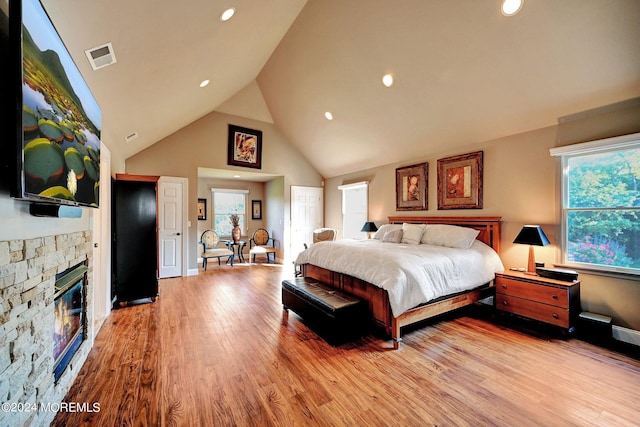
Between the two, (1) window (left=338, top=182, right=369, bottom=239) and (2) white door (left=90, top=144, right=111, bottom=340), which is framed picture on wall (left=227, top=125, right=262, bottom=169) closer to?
(1) window (left=338, top=182, right=369, bottom=239)

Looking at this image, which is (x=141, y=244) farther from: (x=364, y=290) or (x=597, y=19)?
(x=597, y=19)

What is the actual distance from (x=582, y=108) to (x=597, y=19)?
3.37 feet

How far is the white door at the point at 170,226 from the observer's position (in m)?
5.31

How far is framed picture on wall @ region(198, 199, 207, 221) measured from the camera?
724 cm

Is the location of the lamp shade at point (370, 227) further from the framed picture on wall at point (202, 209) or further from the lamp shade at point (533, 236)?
the framed picture on wall at point (202, 209)

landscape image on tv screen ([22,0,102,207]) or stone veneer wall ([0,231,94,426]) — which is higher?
landscape image on tv screen ([22,0,102,207])

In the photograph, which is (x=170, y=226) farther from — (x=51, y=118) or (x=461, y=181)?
(x=461, y=181)

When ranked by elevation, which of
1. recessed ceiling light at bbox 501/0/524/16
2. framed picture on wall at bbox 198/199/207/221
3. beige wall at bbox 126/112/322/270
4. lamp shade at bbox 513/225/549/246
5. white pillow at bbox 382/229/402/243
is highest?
recessed ceiling light at bbox 501/0/524/16

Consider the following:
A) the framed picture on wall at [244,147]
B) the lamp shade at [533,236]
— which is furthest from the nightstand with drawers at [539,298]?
the framed picture on wall at [244,147]

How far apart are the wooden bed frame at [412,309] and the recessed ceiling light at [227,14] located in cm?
310

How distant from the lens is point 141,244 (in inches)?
149

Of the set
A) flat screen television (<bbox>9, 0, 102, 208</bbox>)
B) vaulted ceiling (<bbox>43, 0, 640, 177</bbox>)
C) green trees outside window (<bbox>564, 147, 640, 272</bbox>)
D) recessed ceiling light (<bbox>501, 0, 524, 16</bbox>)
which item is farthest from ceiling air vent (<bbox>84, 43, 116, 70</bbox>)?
green trees outside window (<bbox>564, 147, 640, 272</bbox>)

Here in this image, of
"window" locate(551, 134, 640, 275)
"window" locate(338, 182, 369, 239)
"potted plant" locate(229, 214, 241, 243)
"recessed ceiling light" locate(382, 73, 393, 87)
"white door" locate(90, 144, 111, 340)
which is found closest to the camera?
"window" locate(551, 134, 640, 275)

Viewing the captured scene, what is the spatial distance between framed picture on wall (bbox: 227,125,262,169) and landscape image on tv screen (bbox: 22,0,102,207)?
4.24 meters
